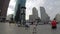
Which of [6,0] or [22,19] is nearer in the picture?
[22,19]

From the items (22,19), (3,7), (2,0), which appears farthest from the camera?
(3,7)

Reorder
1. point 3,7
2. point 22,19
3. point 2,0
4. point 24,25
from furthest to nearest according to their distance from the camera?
point 3,7, point 2,0, point 22,19, point 24,25

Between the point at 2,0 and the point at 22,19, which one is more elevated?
the point at 2,0

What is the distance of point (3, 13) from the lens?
5834cm

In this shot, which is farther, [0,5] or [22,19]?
[0,5]

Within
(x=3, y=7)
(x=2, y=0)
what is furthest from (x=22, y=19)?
(x=3, y=7)

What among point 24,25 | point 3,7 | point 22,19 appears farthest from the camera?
point 3,7

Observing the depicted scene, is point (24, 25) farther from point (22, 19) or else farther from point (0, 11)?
point (0, 11)

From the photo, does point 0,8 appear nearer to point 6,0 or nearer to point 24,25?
point 6,0

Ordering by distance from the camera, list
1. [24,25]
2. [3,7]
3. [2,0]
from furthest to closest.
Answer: [3,7], [2,0], [24,25]

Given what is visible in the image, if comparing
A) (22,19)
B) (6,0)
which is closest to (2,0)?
(6,0)

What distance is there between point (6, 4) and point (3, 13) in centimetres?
329

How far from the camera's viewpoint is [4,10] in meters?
59.0

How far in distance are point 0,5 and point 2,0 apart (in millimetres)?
2093
